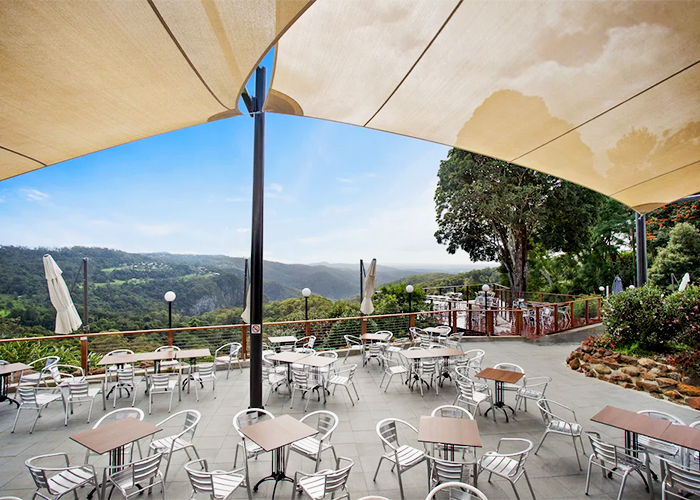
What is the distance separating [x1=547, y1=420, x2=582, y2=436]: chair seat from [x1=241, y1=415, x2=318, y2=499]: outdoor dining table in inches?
106

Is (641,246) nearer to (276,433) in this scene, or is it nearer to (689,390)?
(689,390)

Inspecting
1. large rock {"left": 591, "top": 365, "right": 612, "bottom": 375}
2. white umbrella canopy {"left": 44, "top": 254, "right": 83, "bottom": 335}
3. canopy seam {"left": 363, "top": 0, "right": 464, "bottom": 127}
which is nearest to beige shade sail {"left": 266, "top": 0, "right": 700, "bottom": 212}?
canopy seam {"left": 363, "top": 0, "right": 464, "bottom": 127}

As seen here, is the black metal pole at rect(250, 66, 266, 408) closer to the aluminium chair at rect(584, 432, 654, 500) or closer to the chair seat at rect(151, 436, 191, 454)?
the chair seat at rect(151, 436, 191, 454)

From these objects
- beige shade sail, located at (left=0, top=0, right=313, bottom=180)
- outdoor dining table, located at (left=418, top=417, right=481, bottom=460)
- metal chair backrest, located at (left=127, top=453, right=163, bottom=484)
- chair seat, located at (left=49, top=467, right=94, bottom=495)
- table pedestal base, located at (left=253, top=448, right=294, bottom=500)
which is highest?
beige shade sail, located at (left=0, top=0, right=313, bottom=180)

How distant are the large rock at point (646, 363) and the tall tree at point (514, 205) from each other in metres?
9.37

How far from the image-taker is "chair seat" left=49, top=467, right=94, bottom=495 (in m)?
2.96

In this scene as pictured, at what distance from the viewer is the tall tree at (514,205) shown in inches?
607

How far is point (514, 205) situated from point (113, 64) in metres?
16.0

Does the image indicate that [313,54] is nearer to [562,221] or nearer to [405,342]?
[405,342]

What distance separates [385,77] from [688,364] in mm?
7057

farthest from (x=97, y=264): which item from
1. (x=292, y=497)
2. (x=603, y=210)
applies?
(x=603, y=210)

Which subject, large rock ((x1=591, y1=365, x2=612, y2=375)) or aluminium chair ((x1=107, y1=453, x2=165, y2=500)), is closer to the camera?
aluminium chair ((x1=107, y1=453, x2=165, y2=500))

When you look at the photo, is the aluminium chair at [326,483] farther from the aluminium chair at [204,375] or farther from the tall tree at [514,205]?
the tall tree at [514,205]

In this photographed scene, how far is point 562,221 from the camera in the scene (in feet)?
54.5
